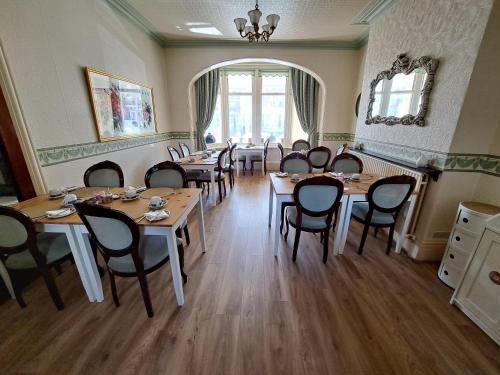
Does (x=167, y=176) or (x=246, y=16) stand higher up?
(x=246, y=16)

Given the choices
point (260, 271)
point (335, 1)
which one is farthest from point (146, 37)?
point (260, 271)

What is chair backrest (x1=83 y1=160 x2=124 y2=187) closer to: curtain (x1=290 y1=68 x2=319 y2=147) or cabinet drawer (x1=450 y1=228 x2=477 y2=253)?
cabinet drawer (x1=450 y1=228 x2=477 y2=253)

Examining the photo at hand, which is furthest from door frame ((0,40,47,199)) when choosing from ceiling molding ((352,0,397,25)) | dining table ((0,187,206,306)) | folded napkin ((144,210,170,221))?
ceiling molding ((352,0,397,25))

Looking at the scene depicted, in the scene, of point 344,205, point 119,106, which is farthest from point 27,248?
point 344,205

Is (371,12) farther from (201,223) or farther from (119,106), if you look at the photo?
(119,106)

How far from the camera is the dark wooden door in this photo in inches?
71.0

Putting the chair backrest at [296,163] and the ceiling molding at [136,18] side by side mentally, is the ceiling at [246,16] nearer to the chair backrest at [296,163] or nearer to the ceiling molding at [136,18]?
the ceiling molding at [136,18]

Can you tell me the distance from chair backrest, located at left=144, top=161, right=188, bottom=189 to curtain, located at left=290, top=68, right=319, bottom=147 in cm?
454

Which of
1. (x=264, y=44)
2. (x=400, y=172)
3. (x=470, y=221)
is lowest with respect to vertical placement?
(x=470, y=221)

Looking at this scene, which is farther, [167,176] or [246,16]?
[246,16]

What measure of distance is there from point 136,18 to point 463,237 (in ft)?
16.9

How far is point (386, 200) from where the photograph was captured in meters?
2.10

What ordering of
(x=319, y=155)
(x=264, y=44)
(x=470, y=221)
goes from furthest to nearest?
(x=264, y=44) → (x=319, y=155) → (x=470, y=221)

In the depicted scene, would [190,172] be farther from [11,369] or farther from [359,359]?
[359,359]
